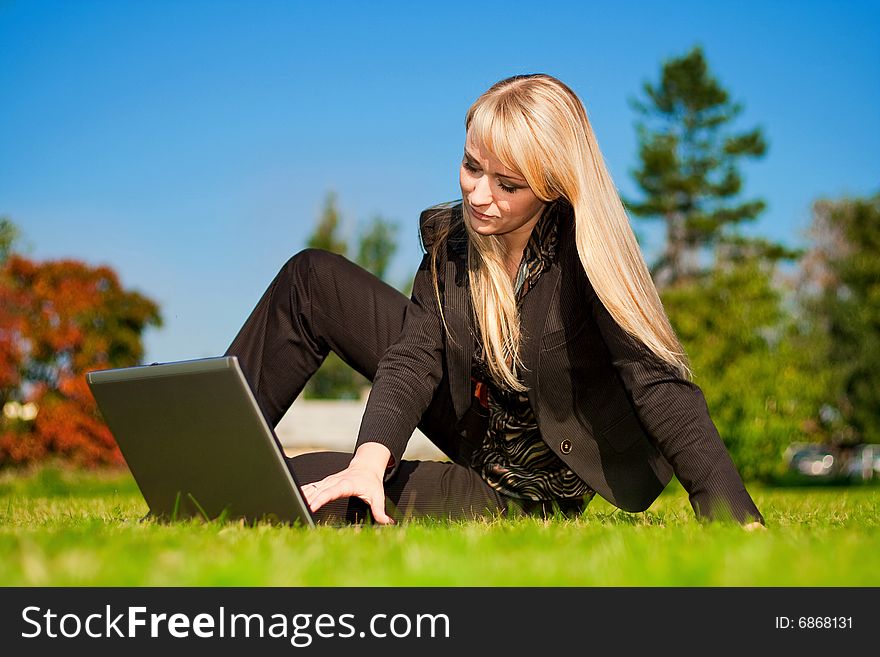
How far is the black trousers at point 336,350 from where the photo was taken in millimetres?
3445

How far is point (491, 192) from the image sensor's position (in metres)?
3.12

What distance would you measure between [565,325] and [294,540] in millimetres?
1543

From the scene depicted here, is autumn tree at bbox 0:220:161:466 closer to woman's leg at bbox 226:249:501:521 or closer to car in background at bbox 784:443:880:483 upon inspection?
woman's leg at bbox 226:249:501:521

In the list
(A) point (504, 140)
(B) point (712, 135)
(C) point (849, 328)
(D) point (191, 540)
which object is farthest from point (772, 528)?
(B) point (712, 135)

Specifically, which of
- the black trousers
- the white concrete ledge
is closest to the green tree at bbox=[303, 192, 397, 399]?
the white concrete ledge

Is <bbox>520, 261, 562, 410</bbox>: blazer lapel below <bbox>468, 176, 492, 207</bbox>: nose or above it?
below

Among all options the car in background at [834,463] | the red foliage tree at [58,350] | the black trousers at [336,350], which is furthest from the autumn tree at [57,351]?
the car in background at [834,463]

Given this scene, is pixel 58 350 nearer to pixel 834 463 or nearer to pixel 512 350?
pixel 512 350

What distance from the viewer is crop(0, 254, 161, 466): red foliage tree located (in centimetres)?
2062

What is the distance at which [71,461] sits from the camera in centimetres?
2089

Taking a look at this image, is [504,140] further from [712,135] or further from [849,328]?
[712,135]

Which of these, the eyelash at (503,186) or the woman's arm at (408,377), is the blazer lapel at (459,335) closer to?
the woman's arm at (408,377)

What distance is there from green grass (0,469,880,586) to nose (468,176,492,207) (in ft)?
3.80
